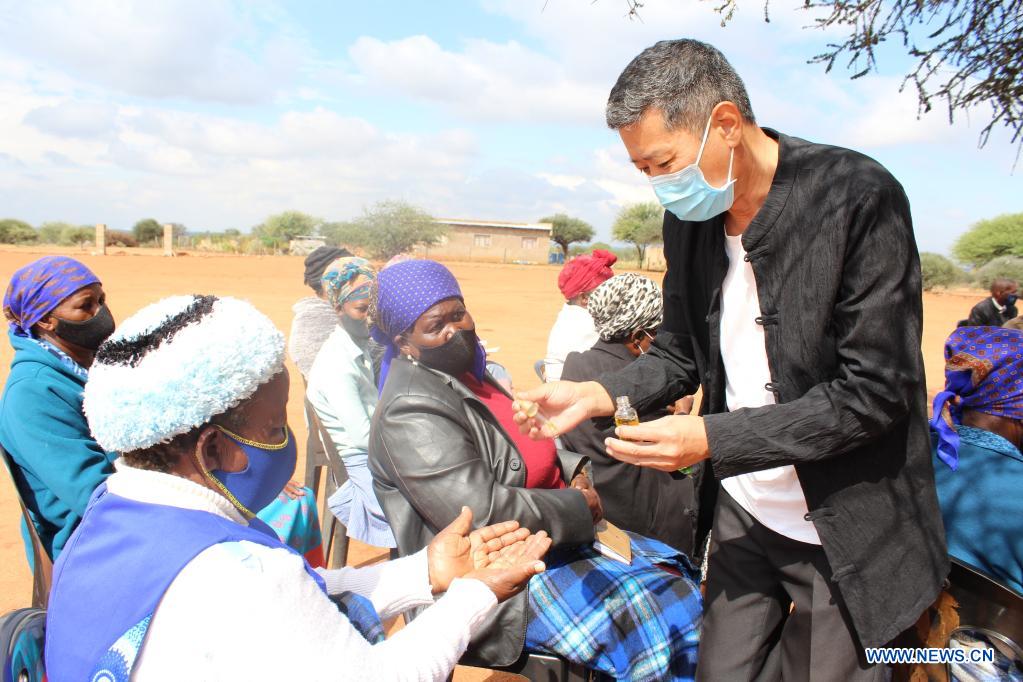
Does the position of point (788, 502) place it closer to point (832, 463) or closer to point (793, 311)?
point (832, 463)

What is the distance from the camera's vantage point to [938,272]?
116ft

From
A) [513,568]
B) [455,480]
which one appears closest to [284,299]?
[455,480]

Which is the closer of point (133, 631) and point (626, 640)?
point (133, 631)

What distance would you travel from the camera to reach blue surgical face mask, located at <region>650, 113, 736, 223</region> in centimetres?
198

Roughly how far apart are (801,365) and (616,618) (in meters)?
1.12

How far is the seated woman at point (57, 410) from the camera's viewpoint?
9.34 ft

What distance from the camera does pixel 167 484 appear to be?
1627mm

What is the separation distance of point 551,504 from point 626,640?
20.2 inches

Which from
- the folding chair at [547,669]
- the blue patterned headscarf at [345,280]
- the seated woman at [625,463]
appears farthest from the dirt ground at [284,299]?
the folding chair at [547,669]

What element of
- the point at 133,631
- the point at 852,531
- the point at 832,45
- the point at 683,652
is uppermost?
the point at 832,45

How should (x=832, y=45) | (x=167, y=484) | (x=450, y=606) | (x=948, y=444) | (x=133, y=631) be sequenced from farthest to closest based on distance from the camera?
1. (x=832, y=45)
2. (x=948, y=444)
3. (x=450, y=606)
4. (x=167, y=484)
5. (x=133, y=631)

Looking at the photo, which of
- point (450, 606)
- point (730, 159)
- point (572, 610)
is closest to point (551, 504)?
point (572, 610)

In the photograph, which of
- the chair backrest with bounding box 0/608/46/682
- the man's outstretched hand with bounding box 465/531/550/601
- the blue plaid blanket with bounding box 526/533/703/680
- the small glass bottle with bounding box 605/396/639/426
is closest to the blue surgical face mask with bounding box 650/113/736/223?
the small glass bottle with bounding box 605/396/639/426

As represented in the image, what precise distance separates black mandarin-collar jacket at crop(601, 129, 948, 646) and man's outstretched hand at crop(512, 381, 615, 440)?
55 centimetres
